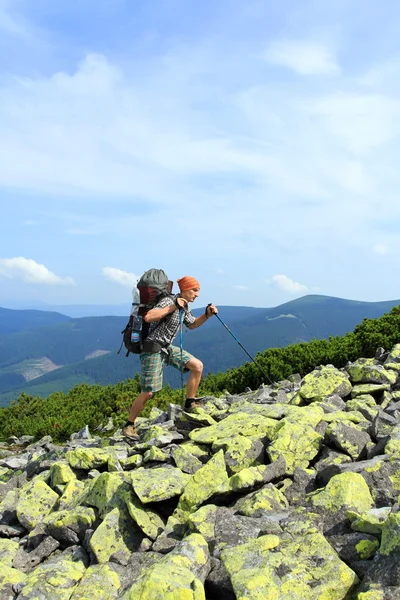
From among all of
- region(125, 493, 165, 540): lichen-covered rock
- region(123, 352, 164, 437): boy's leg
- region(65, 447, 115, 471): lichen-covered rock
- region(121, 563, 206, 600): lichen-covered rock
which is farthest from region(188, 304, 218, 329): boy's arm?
region(121, 563, 206, 600): lichen-covered rock

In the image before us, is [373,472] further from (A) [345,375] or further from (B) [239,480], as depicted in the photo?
(A) [345,375]

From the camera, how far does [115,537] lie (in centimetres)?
623

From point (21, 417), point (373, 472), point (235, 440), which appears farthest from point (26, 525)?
point (21, 417)

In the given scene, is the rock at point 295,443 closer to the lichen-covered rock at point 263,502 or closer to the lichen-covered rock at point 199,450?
the lichen-covered rock at point 263,502

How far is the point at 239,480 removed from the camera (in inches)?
255

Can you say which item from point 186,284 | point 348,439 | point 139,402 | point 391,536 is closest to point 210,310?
point 186,284

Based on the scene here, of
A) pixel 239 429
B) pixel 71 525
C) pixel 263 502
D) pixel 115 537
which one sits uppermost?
pixel 239 429

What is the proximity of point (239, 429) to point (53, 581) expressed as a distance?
13.5 ft

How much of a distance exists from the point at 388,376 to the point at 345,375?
1.01 m

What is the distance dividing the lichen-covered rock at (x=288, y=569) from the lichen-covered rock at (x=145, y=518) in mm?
1601

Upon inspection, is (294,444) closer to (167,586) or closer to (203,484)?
(203,484)

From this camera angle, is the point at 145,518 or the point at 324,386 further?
the point at 324,386

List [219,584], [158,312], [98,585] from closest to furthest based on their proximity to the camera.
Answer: [219,584] → [98,585] → [158,312]

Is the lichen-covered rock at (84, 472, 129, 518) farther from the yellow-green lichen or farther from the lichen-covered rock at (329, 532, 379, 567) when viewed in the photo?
the yellow-green lichen
